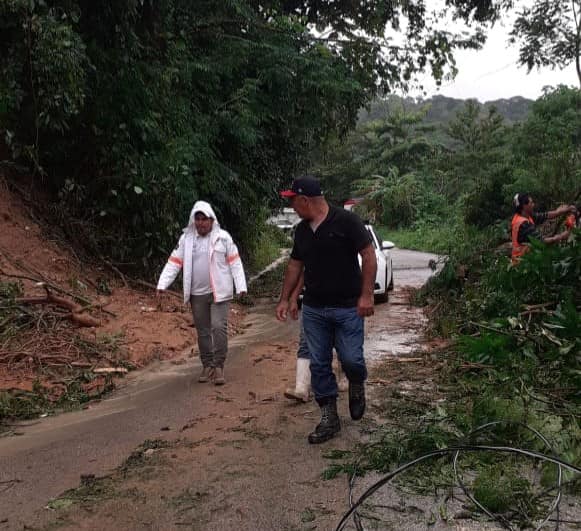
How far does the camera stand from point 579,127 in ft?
79.3

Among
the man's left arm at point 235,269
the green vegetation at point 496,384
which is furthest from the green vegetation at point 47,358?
the green vegetation at point 496,384

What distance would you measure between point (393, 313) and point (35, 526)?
8291mm

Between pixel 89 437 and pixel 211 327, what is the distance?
2024 mm

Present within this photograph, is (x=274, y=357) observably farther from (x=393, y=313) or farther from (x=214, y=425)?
(x=393, y=313)

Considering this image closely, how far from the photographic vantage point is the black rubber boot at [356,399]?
492cm

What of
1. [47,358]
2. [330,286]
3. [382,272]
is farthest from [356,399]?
[382,272]

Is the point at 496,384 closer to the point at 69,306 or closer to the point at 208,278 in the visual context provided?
the point at 208,278

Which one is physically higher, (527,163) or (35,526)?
(527,163)

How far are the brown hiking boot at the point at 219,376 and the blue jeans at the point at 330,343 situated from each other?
2082 mm

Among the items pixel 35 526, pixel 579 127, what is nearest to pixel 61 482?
pixel 35 526

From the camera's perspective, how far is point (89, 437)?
16.6ft

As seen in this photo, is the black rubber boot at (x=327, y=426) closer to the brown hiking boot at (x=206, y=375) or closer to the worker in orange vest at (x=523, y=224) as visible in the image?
the brown hiking boot at (x=206, y=375)

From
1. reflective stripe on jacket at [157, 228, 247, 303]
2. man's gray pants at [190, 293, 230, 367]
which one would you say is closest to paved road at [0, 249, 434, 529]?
man's gray pants at [190, 293, 230, 367]

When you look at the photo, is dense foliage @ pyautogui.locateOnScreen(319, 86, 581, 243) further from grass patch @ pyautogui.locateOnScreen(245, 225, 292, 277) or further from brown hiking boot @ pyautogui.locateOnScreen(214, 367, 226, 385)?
brown hiking boot @ pyautogui.locateOnScreen(214, 367, 226, 385)
